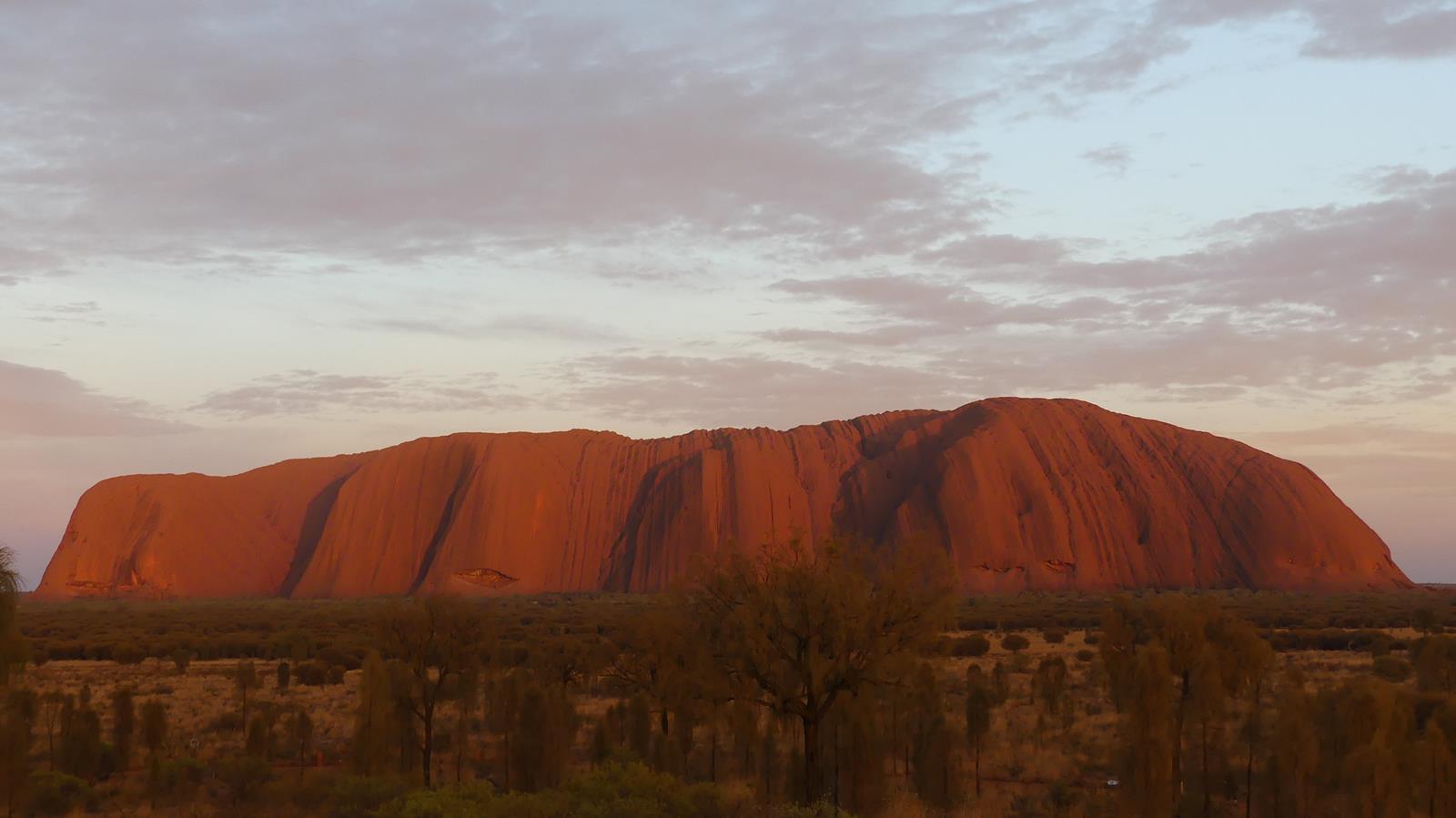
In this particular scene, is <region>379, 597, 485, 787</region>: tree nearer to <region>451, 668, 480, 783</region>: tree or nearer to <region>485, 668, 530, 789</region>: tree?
<region>451, 668, 480, 783</region>: tree

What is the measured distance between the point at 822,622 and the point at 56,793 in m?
12.6

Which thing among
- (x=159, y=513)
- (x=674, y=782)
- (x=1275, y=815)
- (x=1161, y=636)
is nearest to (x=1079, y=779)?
(x=1161, y=636)

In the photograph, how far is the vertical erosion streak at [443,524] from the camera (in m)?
103

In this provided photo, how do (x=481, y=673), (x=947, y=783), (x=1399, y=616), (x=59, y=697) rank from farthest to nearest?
1. (x=1399, y=616)
2. (x=481, y=673)
3. (x=59, y=697)
4. (x=947, y=783)

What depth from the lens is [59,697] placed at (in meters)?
26.5

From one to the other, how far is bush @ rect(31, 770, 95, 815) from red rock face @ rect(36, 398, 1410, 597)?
71.2 metres

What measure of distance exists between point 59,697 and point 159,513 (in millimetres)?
92795

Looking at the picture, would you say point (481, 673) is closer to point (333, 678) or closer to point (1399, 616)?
point (333, 678)

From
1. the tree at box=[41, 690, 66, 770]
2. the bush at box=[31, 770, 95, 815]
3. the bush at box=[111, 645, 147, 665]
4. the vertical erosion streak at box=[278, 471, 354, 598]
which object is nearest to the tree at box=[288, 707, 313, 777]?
the bush at box=[31, 770, 95, 815]

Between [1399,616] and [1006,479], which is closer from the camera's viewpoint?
[1399,616]

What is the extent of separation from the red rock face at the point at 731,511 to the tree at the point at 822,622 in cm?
7265

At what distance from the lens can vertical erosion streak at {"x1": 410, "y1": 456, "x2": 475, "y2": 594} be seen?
339 ft

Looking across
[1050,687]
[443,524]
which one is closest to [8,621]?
[1050,687]

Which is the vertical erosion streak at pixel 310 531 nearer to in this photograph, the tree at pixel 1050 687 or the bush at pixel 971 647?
the bush at pixel 971 647
